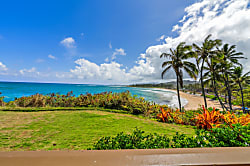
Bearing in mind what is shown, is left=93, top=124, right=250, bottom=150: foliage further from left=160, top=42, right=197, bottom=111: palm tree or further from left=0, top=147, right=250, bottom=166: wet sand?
left=160, top=42, right=197, bottom=111: palm tree

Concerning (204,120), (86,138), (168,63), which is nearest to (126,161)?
(86,138)

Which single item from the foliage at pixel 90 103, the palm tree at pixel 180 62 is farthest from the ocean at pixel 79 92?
the palm tree at pixel 180 62

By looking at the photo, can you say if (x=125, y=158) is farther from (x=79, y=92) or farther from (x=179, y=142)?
(x=79, y=92)

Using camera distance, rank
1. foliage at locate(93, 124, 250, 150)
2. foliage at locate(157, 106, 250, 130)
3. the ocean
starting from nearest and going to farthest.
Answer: foliage at locate(93, 124, 250, 150) → foliage at locate(157, 106, 250, 130) → the ocean

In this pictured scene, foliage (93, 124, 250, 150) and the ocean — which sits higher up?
foliage (93, 124, 250, 150)

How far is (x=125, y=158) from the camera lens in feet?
3.55

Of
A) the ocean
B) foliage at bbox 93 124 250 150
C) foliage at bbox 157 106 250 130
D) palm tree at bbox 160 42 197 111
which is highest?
palm tree at bbox 160 42 197 111

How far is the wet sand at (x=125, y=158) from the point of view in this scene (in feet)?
3.34

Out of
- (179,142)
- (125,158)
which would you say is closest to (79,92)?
(179,142)

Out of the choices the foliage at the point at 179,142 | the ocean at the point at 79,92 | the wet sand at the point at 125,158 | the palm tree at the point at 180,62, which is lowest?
the ocean at the point at 79,92

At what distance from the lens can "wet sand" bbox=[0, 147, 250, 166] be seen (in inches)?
40.1

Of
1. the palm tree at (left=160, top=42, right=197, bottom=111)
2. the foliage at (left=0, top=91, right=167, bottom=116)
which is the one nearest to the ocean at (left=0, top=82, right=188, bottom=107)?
the foliage at (left=0, top=91, right=167, bottom=116)

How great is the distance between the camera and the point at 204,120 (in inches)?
200

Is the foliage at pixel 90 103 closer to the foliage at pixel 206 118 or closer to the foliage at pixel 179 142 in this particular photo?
the foliage at pixel 206 118
